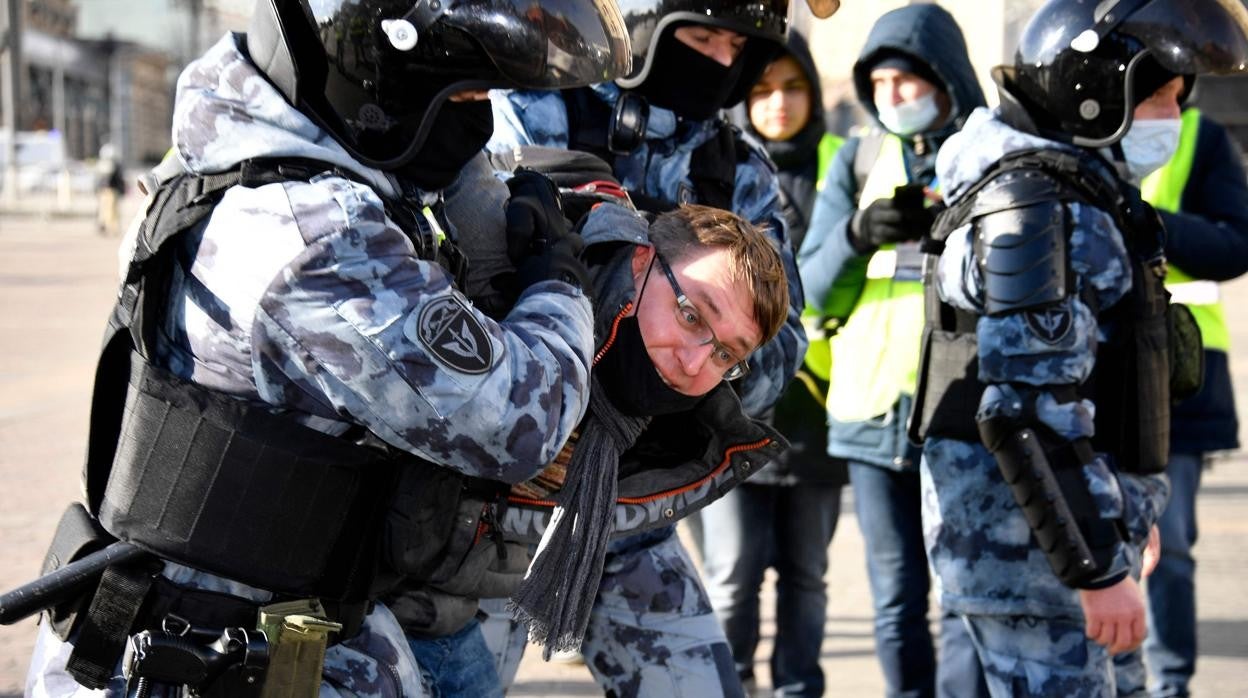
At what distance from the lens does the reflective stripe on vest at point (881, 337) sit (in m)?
4.03

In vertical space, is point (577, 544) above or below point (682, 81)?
below

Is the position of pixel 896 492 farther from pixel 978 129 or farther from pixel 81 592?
pixel 81 592

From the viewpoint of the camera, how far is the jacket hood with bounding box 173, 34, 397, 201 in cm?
197

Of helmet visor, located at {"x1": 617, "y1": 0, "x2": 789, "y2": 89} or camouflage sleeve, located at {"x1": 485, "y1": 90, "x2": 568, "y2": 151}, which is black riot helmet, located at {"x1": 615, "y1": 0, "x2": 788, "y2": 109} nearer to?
helmet visor, located at {"x1": 617, "y1": 0, "x2": 789, "y2": 89}

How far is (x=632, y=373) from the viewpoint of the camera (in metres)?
2.38

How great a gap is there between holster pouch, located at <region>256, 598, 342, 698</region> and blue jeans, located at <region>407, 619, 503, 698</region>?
1.48 ft

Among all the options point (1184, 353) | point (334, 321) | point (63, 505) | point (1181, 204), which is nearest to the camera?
point (334, 321)

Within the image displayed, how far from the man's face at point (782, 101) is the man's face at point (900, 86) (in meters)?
0.60

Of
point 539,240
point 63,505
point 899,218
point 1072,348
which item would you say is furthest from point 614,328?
point 63,505

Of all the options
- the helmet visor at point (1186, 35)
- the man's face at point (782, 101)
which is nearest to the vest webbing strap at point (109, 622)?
the helmet visor at point (1186, 35)

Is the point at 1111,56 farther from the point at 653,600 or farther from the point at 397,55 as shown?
the point at 397,55

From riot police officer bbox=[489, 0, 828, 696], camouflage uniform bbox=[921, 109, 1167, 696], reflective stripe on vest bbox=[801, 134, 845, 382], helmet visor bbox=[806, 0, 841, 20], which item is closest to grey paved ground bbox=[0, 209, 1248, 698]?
reflective stripe on vest bbox=[801, 134, 845, 382]

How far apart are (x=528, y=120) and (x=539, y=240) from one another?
0.73 m

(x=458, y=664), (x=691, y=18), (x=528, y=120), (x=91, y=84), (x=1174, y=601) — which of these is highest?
(x=91, y=84)
